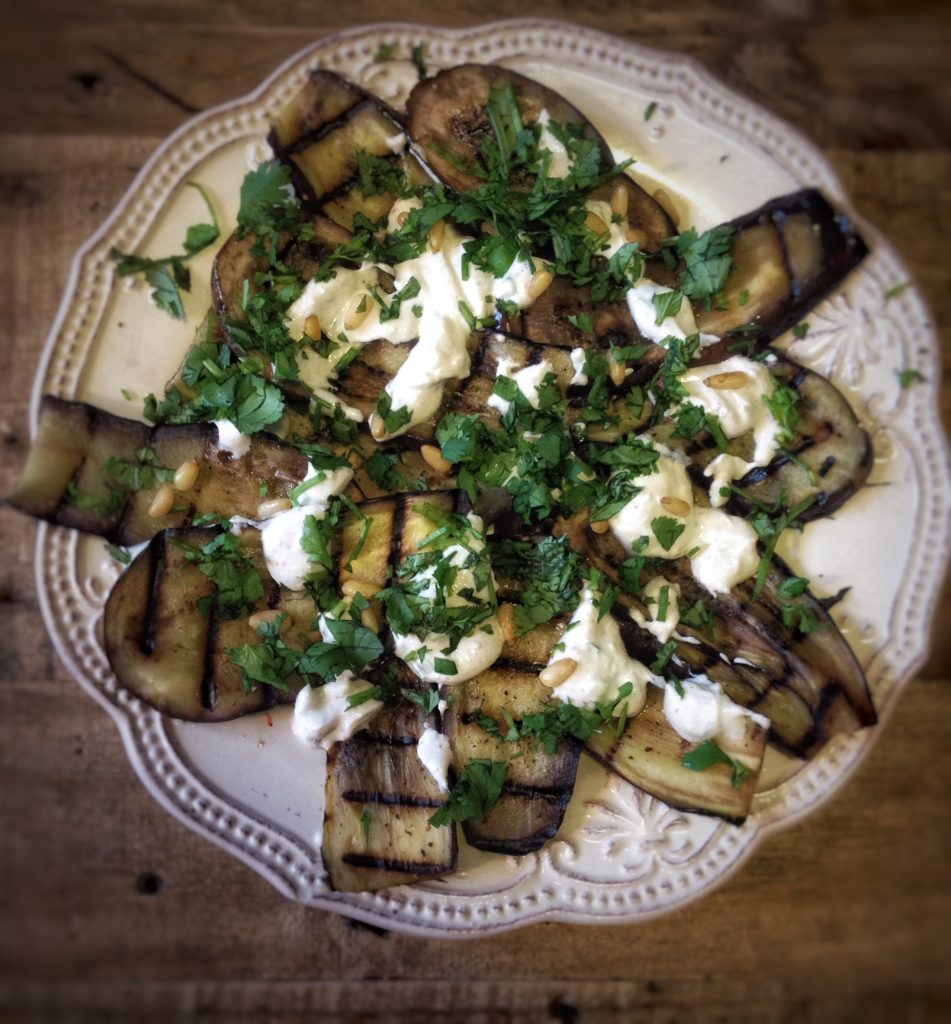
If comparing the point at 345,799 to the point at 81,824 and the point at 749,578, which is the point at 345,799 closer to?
the point at 81,824

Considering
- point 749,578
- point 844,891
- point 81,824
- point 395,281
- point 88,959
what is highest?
point 395,281

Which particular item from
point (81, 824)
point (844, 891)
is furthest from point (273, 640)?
point (844, 891)

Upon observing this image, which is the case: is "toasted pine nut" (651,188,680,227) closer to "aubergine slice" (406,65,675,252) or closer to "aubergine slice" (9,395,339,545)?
"aubergine slice" (406,65,675,252)

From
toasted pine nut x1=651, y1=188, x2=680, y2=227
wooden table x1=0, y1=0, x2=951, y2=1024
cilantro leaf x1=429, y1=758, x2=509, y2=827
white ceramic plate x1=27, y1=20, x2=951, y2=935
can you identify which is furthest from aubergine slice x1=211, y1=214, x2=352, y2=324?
cilantro leaf x1=429, y1=758, x2=509, y2=827

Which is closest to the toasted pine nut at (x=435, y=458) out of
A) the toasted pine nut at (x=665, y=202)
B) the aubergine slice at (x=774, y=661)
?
the aubergine slice at (x=774, y=661)

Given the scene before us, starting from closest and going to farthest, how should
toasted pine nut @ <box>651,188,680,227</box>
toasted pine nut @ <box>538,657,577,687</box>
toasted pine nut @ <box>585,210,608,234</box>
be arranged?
1. toasted pine nut @ <box>538,657,577,687</box>
2. toasted pine nut @ <box>585,210,608,234</box>
3. toasted pine nut @ <box>651,188,680,227</box>

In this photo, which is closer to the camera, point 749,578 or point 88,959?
point 749,578

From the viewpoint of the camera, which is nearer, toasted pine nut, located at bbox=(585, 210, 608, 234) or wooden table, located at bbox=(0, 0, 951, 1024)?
toasted pine nut, located at bbox=(585, 210, 608, 234)

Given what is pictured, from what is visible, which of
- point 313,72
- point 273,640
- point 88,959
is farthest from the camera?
point 88,959

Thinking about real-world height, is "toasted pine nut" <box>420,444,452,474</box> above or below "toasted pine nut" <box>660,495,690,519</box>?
below
